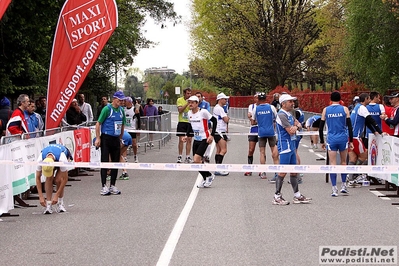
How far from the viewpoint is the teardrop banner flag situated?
16.4 m

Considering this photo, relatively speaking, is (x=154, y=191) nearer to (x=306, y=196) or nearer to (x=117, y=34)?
(x=306, y=196)

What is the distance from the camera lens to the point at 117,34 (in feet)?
108

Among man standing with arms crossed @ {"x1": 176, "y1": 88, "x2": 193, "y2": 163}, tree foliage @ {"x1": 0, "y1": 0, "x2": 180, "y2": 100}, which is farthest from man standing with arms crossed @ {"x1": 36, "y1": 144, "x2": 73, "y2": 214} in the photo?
man standing with arms crossed @ {"x1": 176, "y1": 88, "x2": 193, "y2": 163}

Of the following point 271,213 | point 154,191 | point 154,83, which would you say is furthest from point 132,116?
point 154,83

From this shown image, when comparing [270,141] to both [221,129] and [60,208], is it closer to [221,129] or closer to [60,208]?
[221,129]

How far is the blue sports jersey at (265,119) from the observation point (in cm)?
1501

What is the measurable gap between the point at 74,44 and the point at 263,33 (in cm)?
4075

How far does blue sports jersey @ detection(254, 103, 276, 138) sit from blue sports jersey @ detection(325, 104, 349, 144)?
6.77 ft

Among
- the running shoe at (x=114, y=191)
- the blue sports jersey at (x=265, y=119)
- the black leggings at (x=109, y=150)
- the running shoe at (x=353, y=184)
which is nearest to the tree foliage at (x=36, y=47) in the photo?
the black leggings at (x=109, y=150)

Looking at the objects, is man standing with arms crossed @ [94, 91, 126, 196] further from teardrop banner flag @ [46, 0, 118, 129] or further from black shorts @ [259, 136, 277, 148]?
black shorts @ [259, 136, 277, 148]

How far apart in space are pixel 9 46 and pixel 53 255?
43.8 feet

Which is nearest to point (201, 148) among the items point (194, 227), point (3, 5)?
point (3, 5)

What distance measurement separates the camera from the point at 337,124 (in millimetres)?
13047

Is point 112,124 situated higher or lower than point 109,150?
higher
